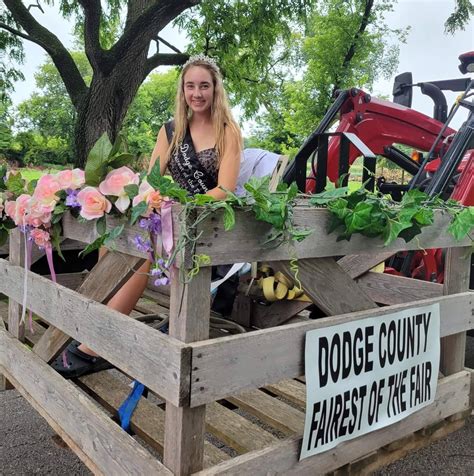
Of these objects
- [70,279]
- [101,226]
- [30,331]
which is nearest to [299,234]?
[101,226]

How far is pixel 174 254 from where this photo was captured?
136 cm

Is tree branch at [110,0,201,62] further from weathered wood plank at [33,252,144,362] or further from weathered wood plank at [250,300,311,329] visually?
weathered wood plank at [33,252,144,362]

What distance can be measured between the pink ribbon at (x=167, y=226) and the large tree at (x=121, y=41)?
26.0 feet

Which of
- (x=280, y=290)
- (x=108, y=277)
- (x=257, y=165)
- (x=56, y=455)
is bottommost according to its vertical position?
(x=56, y=455)

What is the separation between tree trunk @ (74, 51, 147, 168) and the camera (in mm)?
9094

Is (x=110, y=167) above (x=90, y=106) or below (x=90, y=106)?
below

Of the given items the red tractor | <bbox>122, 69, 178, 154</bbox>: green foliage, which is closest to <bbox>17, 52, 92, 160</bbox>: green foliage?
<bbox>122, 69, 178, 154</bbox>: green foliage

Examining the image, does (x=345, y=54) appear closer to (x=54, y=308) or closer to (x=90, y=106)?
(x=90, y=106)

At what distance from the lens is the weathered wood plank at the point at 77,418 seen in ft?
5.25

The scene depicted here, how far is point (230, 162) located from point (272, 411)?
118 cm

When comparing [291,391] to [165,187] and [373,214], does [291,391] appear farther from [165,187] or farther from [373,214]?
[165,187]

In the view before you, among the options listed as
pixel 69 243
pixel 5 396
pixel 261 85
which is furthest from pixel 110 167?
pixel 261 85

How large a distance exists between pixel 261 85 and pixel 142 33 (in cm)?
516

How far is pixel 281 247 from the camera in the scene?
1635mm
